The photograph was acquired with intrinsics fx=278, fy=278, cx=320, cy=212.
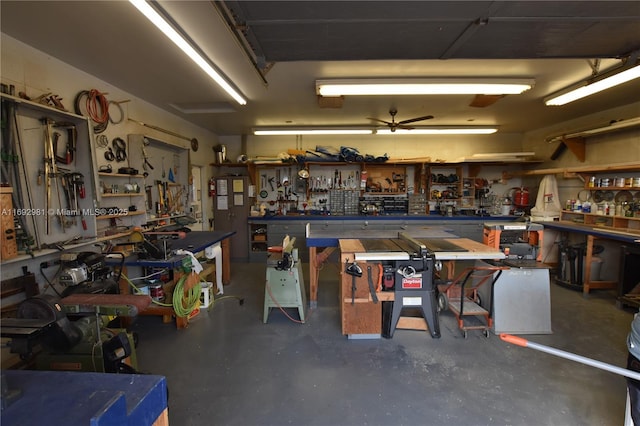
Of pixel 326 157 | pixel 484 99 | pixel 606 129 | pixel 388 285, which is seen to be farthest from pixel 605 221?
pixel 326 157

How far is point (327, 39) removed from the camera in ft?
6.83

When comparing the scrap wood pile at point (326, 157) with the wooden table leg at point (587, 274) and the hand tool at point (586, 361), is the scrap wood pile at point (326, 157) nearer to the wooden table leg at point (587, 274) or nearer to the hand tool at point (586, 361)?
the wooden table leg at point (587, 274)

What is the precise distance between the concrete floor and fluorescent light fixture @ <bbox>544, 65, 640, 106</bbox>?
8.68 feet

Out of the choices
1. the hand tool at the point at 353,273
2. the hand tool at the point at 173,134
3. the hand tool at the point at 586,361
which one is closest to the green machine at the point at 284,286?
the hand tool at the point at 353,273

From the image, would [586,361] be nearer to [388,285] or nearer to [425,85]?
[388,285]

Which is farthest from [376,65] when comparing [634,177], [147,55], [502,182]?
[502,182]

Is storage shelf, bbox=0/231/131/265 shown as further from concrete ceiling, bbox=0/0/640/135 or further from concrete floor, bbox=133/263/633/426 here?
concrete ceiling, bbox=0/0/640/135

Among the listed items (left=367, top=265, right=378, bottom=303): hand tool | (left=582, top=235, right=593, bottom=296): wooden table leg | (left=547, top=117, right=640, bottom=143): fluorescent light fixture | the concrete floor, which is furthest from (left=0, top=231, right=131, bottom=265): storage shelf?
(left=547, top=117, right=640, bottom=143): fluorescent light fixture

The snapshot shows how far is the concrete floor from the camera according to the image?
76.9 inches

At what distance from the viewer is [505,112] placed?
476 centimetres

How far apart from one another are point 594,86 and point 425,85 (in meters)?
1.87

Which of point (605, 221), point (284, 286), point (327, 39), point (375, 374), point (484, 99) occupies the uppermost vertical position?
point (484, 99)

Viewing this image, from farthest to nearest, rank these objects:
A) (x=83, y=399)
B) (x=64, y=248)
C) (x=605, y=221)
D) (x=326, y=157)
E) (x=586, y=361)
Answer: (x=326, y=157), (x=605, y=221), (x=64, y=248), (x=586, y=361), (x=83, y=399)

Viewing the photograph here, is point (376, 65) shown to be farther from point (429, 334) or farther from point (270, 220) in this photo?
point (270, 220)
